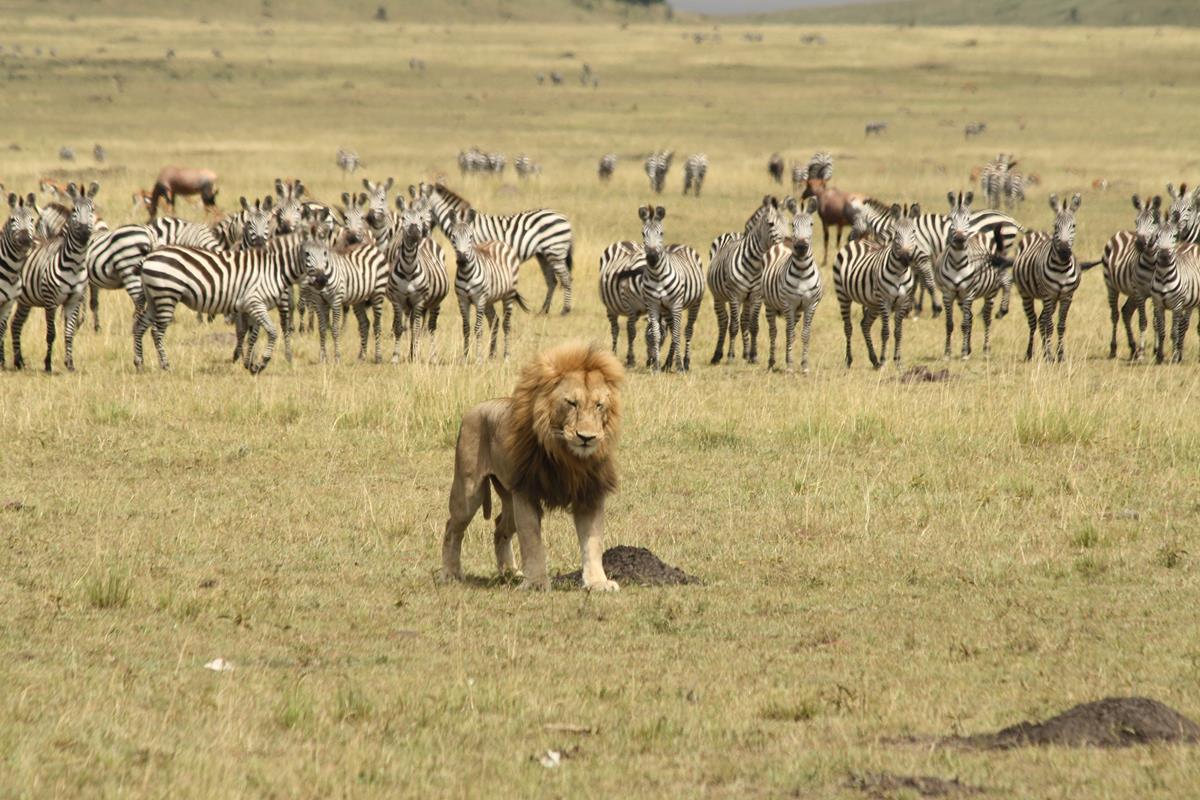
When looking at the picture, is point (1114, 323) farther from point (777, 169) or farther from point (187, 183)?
point (777, 169)

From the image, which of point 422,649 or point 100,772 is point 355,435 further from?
point 100,772

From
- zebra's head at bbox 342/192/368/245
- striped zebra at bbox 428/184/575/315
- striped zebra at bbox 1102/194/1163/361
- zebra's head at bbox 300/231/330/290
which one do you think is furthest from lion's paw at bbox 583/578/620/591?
striped zebra at bbox 428/184/575/315

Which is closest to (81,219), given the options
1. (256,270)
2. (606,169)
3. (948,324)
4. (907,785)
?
(256,270)

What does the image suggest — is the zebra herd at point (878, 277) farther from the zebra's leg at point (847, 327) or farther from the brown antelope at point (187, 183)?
the brown antelope at point (187, 183)

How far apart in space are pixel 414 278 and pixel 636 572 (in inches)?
425

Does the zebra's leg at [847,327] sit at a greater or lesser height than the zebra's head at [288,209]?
lesser

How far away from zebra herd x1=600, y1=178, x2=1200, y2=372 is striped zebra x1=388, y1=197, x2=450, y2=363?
212cm

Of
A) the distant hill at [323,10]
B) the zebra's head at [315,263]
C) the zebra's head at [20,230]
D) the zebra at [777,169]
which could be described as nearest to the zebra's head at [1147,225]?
the zebra's head at [315,263]

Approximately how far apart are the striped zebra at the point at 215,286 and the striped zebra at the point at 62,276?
71 cm

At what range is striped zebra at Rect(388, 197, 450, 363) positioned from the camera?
733 inches

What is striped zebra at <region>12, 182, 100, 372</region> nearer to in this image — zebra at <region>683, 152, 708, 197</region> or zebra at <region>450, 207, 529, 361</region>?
zebra at <region>450, 207, 529, 361</region>

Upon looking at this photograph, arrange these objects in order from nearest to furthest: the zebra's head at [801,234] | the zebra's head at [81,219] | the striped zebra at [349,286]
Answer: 1. the zebra's head at [81,219]
2. the zebra's head at [801,234]
3. the striped zebra at [349,286]

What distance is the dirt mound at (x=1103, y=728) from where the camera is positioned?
18.4 feet

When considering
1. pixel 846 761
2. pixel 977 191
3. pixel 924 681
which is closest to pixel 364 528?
pixel 924 681
